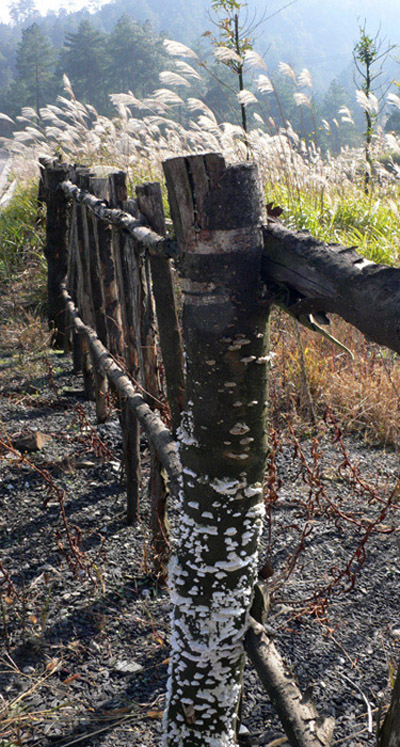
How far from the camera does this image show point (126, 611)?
2.40 meters

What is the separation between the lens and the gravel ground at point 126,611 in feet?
6.35

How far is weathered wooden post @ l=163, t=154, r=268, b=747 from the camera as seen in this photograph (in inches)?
47.9

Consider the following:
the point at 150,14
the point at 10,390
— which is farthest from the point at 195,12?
the point at 10,390

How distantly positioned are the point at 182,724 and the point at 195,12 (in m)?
204

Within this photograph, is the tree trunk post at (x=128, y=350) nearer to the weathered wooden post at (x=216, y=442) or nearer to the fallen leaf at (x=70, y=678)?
the fallen leaf at (x=70, y=678)

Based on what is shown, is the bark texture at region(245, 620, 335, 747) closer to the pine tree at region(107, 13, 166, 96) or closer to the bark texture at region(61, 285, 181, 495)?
the bark texture at region(61, 285, 181, 495)

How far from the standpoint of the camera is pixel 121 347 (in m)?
3.30

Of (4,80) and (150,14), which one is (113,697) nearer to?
(4,80)

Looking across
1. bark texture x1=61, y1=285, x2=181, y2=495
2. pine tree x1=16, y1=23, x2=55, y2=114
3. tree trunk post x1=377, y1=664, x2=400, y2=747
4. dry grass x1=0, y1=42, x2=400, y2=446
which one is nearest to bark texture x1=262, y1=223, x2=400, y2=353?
tree trunk post x1=377, y1=664, x2=400, y2=747

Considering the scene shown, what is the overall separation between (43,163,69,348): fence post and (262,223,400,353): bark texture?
13.8 feet

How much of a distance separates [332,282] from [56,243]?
15.5 feet

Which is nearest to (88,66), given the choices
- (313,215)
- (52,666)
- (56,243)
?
(313,215)

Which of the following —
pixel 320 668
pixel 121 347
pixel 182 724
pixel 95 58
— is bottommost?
pixel 320 668

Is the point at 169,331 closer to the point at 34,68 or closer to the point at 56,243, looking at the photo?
the point at 56,243
